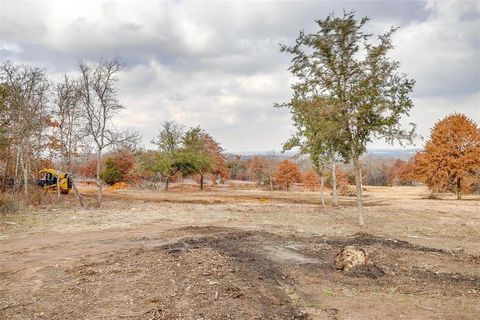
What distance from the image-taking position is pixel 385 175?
355 feet

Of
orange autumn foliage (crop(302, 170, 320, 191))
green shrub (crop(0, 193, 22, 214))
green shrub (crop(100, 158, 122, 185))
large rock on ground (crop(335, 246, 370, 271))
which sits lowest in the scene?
large rock on ground (crop(335, 246, 370, 271))

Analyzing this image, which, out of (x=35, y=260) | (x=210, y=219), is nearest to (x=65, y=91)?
(x=210, y=219)

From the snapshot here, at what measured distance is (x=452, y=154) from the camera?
41.1m

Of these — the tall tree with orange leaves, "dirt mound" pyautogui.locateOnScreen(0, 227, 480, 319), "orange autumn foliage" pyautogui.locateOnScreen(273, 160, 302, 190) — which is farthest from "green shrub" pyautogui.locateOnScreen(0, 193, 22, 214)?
"orange autumn foliage" pyautogui.locateOnScreen(273, 160, 302, 190)

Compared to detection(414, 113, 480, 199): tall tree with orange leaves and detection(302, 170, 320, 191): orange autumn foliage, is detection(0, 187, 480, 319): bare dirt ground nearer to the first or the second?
detection(414, 113, 480, 199): tall tree with orange leaves

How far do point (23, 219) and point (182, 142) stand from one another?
108 ft

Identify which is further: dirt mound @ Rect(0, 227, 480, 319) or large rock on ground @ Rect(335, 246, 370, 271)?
large rock on ground @ Rect(335, 246, 370, 271)

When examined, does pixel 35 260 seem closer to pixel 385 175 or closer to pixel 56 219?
pixel 56 219

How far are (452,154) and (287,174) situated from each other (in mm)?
25584

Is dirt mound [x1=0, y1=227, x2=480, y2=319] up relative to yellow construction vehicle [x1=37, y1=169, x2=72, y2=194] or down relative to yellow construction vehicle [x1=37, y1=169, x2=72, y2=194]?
down

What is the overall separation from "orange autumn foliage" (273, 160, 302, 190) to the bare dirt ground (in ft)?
137

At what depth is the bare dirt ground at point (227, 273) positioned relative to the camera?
8016mm

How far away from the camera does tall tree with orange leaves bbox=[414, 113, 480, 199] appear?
131ft

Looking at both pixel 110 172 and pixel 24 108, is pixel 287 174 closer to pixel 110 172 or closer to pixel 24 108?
pixel 110 172
